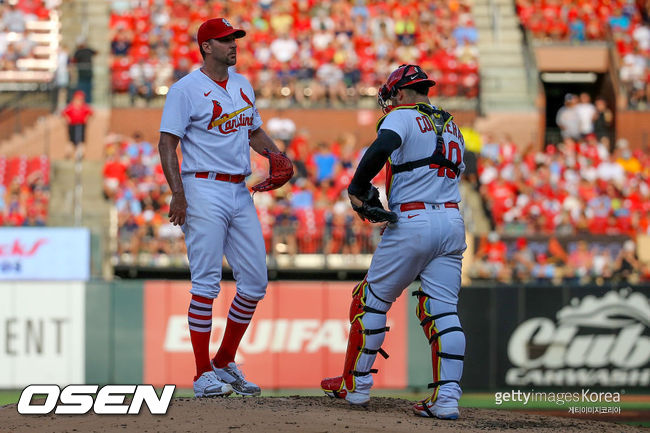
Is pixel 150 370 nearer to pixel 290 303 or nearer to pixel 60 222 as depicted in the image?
pixel 290 303

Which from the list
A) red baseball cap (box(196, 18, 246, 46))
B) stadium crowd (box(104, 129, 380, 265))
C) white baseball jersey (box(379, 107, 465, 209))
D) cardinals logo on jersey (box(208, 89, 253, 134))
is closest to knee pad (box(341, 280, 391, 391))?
white baseball jersey (box(379, 107, 465, 209))

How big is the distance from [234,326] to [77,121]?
1328 centimetres

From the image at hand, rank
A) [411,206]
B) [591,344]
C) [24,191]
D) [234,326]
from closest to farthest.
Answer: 1. [411,206]
2. [234,326]
3. [591,344]
4. [24,191]

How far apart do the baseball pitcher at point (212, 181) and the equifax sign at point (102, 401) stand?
23.7 inches

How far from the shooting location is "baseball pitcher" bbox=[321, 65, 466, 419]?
23.2 ft

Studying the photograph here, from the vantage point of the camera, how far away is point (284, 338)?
15.2 m

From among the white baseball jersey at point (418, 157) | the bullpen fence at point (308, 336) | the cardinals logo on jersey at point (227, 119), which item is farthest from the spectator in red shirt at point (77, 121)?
the white baseball jersey at point (418, 157)

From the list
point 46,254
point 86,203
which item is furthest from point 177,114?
point 86,203

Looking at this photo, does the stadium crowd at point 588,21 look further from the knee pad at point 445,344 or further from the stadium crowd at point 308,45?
the knee pad at point 445,344

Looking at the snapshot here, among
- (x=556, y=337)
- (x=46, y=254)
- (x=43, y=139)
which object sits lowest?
(x=556, y=337)

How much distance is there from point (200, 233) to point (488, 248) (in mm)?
10430

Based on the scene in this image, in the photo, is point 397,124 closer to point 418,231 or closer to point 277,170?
point 418,231

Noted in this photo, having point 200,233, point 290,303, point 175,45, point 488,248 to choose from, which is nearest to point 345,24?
point 175,45

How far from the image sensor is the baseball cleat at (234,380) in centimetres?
779
